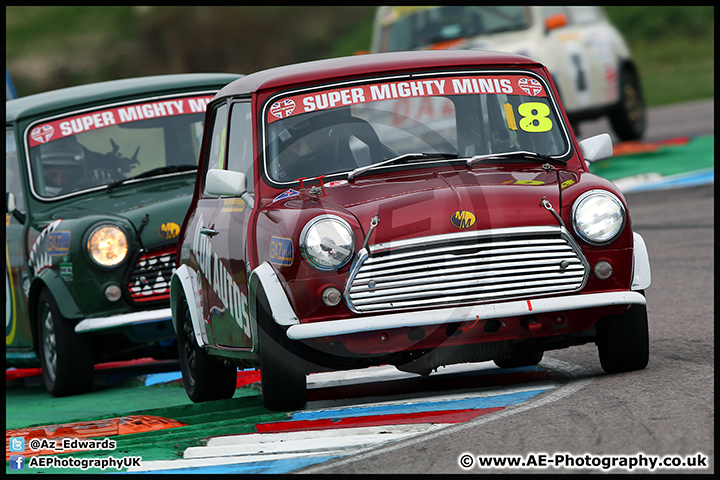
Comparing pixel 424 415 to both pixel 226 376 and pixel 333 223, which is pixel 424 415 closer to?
pixel 333 223

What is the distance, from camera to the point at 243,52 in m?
44.1

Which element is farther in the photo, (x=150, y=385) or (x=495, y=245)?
(x=150, y=385)

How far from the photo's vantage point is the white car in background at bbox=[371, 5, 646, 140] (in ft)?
52.7

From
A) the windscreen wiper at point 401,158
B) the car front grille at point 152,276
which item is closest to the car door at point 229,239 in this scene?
the windscreen wiper at point 401,158

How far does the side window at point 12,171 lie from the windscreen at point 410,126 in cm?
320

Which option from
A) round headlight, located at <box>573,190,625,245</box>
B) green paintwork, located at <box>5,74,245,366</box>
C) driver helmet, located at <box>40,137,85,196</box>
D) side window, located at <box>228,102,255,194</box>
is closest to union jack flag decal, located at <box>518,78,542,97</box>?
round headlight, located at <box>573,190,625,245</box>

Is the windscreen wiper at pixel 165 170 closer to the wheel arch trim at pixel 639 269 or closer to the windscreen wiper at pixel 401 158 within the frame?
the windscreen wiper at pixel 401 158

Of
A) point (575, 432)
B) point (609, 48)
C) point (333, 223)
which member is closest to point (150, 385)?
point (333, 223)

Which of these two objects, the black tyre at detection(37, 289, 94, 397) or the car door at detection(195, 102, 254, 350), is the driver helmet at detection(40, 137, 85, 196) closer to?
the black tyre at detection(37, 289, 94, 397)

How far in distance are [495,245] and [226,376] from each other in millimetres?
2091

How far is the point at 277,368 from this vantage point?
6035 millimetres

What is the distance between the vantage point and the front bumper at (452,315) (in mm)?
5797

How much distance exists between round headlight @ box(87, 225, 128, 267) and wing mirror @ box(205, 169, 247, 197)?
1847 millimetres

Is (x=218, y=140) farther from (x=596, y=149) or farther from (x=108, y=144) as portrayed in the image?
(x=596, y=149)
